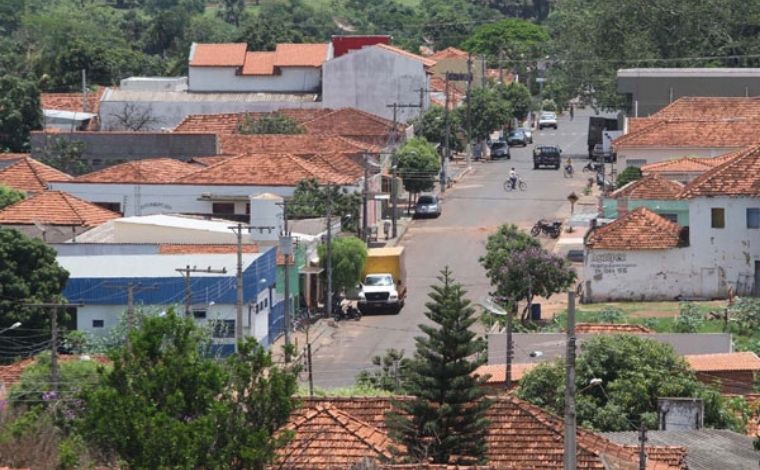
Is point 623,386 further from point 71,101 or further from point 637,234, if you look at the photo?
point 71,101

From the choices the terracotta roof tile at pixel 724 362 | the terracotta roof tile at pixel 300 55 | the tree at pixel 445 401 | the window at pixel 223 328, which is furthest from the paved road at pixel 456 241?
the tree at pixel 445 401

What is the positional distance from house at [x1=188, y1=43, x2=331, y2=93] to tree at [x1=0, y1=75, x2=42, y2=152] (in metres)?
10.4

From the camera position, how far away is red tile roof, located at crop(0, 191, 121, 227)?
65.1m

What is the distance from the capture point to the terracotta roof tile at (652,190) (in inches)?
2557

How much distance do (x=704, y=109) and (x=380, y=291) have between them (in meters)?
26.2

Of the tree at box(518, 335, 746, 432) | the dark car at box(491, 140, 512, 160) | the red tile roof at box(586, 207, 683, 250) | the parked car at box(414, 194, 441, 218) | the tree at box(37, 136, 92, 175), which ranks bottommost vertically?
the tree at box(518, 335, 746, 432)

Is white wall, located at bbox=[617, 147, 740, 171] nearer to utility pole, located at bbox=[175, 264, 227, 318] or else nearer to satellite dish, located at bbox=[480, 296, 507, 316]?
satellite dish, located at bbox=[480, 296, 507, 316]

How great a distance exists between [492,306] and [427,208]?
76.5ft

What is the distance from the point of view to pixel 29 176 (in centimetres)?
7444

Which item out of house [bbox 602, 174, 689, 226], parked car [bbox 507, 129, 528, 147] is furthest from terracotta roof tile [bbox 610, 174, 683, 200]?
parked car [bbox 507, 129, 528, 147]

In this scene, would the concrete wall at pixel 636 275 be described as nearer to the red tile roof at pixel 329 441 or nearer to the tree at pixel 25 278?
the tree at pixel 25 278

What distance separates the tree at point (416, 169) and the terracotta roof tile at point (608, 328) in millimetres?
26128

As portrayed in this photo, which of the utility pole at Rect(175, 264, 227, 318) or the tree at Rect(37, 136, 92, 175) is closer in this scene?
the utility pole at Rect(175, 264, 227, 318)

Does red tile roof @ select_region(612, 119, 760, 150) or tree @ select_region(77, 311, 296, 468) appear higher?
red tile roof @ select_region(612, 119, 760, 150)
